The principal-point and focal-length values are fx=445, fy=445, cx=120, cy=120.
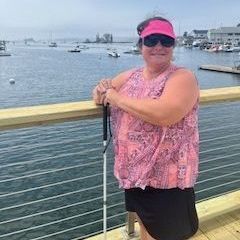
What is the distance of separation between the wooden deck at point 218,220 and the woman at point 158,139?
2.69 feet

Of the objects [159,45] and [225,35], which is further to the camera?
[225,35]

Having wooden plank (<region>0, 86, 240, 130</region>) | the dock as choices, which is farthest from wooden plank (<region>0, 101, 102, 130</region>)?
the dock

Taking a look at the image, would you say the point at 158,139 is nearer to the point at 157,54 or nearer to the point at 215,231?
the point at 157,54

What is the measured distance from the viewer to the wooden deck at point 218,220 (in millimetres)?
2885

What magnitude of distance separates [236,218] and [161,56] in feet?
5.44

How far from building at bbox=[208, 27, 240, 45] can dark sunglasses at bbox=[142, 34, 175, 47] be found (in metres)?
131

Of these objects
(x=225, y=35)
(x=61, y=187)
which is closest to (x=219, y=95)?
(x=61, y=187)

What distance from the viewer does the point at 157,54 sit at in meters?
1.98

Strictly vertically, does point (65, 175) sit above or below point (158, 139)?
below

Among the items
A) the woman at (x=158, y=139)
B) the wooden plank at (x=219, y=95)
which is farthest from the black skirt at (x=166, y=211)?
the wooden plank at (x=219, y=95)

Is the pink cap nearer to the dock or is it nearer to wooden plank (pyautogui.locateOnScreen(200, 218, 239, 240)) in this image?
wooden plank (pyautogui.locateOnScreen(200, 218, 239, 240))

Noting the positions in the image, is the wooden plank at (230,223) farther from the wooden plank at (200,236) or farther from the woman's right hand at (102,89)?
the woman's right hand at (102,89)

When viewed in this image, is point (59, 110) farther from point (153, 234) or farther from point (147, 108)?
point (153, 234)

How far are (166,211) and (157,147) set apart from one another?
294 mm
